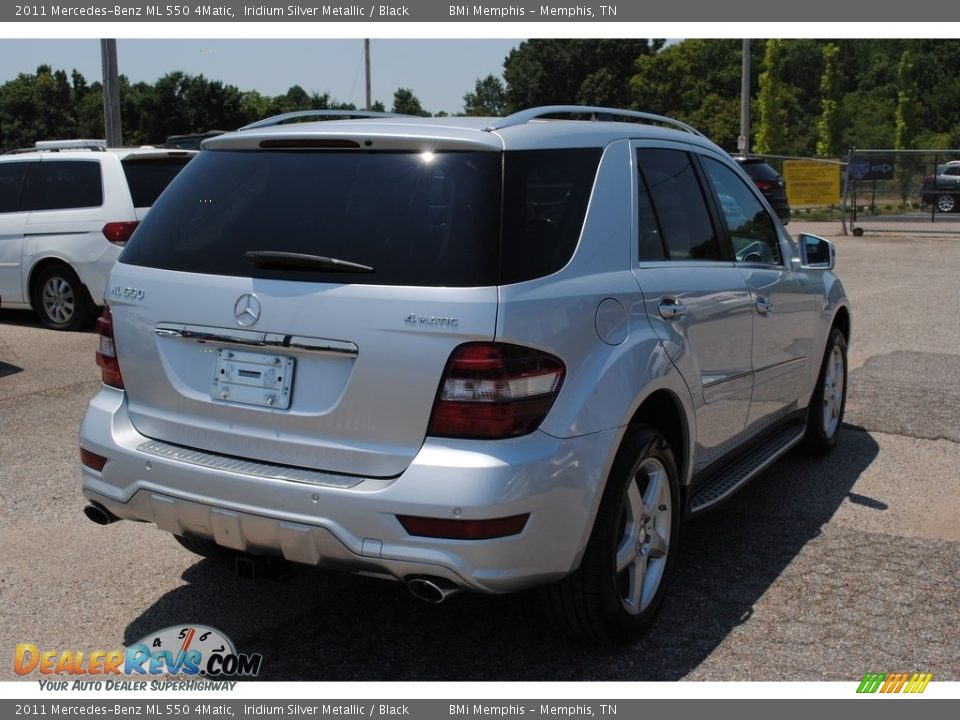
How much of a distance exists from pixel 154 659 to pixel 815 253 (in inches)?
154

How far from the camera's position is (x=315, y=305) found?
3.31 meters

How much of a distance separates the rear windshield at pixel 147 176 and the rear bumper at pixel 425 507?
7735mm

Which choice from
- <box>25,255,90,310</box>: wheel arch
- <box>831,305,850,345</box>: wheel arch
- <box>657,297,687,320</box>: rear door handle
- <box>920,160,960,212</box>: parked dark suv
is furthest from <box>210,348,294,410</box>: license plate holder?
<box>920,160,960,212</box>: parked dark suv

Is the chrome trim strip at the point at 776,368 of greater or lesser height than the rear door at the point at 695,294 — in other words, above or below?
below

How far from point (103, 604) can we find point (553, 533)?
6.54ft

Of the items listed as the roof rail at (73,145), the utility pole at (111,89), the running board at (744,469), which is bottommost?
the running board at (744,469)

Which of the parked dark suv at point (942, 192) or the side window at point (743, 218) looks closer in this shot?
the side window at point (743, 218)

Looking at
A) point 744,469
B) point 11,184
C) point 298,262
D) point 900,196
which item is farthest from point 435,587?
point 900,196

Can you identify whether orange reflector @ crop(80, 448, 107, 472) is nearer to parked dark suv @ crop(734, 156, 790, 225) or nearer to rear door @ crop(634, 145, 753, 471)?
rear door @ crop(634, 145, 753, 471)

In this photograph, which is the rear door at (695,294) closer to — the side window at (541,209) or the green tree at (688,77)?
the side window at (541,209)

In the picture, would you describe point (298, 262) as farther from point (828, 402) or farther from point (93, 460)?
point (828, 402)

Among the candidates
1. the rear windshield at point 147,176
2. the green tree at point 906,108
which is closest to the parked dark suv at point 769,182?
the rear windshield at point 147,176

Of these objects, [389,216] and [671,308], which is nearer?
[389,216]

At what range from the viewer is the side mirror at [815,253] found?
564 centimetres
